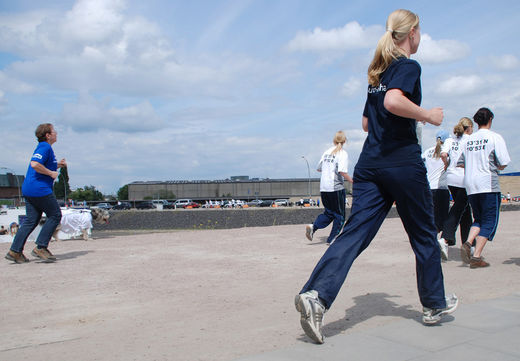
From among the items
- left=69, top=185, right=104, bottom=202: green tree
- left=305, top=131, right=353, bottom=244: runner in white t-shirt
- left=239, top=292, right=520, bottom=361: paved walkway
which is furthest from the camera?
left=69, top=185, right=104, bottom=202: green tree

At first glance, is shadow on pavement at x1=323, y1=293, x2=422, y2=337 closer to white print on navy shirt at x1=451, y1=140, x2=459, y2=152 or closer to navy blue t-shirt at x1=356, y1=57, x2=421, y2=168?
navy blue t-shirt at x1=356, y1=57, x2=421, y2=168

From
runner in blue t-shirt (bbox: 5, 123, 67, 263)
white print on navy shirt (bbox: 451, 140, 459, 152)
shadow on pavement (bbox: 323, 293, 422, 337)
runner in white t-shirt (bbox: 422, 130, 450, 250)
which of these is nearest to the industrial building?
runner in white t-shirt (bbox: 422, 130, 450, 250)

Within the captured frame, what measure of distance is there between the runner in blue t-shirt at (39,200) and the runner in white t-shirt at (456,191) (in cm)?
556

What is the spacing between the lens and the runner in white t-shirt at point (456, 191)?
7.33 m

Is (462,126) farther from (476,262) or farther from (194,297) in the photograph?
(194,297)

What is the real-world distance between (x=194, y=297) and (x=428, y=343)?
2.49m

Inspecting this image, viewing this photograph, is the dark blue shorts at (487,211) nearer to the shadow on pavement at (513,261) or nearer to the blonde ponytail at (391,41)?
the shadow on pavement at (513,261)

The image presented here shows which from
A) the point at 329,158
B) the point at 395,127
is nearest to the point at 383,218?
the point at 395,127

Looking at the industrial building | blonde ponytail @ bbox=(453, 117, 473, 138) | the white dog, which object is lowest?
the white dog

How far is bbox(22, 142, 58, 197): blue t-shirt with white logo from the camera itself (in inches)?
292

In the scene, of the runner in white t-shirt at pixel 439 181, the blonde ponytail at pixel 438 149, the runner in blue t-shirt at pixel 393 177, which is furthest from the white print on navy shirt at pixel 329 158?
the runner in blue t-shirt at pixel 393 177

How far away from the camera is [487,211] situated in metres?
6.30

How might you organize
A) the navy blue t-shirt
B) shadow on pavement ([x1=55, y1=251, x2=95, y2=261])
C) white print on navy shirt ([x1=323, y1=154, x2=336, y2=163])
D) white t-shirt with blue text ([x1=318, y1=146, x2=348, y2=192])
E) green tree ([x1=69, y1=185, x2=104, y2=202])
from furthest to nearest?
green tree ([x1=69, y1=185, x2=104, y2=202]) < white print on navy shirt ([x1=323, y1=154, x2=336, y2=163]) < white t-shirt with blue text ([x1=318, y1=146, x2=348, y2=192]) < shadow on pavement ([x1=55, y1=251, x2=95, y2=261]) < the navy blue t-shirt

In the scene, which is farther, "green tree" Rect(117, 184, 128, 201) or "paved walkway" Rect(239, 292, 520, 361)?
"green tree" Rect(117, 184, 128, 201)
